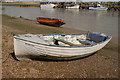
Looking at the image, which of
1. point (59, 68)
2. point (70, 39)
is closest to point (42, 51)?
point (59, 68)

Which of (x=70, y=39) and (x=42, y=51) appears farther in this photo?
(x=70, y=39)

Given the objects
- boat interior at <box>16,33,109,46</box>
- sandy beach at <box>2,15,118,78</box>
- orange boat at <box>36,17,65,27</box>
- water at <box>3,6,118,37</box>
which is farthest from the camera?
water at <box>3,6,118,37</box>

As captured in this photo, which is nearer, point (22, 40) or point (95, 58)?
point (22, 40)

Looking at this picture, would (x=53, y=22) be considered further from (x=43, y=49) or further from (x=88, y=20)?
(x=43, y=49)

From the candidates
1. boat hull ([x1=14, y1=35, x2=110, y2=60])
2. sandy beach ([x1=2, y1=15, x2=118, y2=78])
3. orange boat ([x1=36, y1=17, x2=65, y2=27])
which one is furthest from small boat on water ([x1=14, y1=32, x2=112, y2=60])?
orange boat ([x1=36, y1=17, x2=65, y2=27])

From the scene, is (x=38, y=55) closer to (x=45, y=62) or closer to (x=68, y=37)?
(x=45, y=62)

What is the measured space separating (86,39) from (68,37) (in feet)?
6.41

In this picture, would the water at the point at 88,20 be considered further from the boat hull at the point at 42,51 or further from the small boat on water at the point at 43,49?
the boat hull at the point at 42,51

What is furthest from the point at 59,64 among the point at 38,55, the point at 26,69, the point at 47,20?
the point at 47,20

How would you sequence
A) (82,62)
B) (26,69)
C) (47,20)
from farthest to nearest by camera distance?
(47,20), (82,62), (26,69)

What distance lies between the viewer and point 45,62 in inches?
350

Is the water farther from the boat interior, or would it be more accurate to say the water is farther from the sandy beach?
the sandy beach

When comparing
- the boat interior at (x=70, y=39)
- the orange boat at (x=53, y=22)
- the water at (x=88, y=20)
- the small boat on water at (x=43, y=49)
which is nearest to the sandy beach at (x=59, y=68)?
the small boat on water at (x=43, y=49)

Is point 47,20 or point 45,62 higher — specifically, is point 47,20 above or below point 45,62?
above
